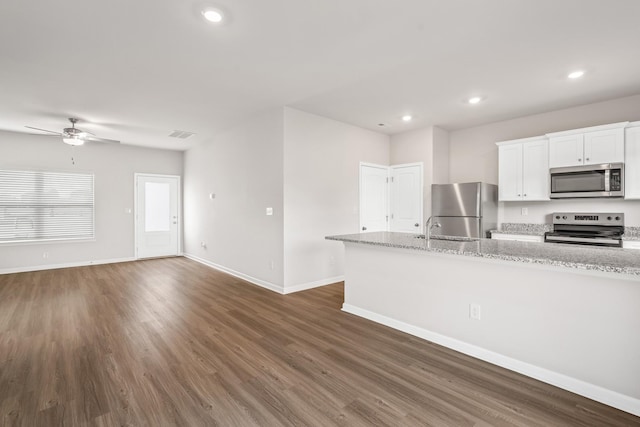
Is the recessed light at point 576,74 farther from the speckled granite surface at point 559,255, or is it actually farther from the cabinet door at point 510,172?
the speckled granite surface at point 559,255

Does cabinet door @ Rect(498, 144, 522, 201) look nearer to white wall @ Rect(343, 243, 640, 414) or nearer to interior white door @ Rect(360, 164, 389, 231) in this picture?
interior white door @ Rect(360, 164, 389, 231)

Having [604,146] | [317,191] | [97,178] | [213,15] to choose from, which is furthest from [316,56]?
[97,178]

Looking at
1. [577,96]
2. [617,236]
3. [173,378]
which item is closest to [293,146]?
[173,378]

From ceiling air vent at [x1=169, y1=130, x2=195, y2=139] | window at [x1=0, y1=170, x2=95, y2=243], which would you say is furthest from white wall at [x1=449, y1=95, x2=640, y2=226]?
window at [x1=0, y1=170, x2=95, y2=243]

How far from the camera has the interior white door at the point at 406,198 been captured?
5.67 metres

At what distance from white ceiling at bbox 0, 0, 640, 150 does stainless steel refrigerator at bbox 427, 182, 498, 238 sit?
1.19 m

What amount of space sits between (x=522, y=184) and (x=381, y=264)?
2.91 metres

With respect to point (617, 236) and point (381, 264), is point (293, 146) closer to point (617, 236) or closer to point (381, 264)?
point (381, 264)

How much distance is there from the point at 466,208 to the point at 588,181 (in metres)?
1.51

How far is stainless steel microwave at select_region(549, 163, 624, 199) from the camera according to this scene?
382 centimetres

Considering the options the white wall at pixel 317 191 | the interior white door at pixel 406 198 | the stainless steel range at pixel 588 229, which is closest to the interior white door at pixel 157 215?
the white wall at pixel 317 191

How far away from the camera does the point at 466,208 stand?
4.86 meters

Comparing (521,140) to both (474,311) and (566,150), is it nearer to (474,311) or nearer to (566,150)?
(566,150)

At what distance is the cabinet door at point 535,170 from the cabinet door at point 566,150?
9 centimetres
